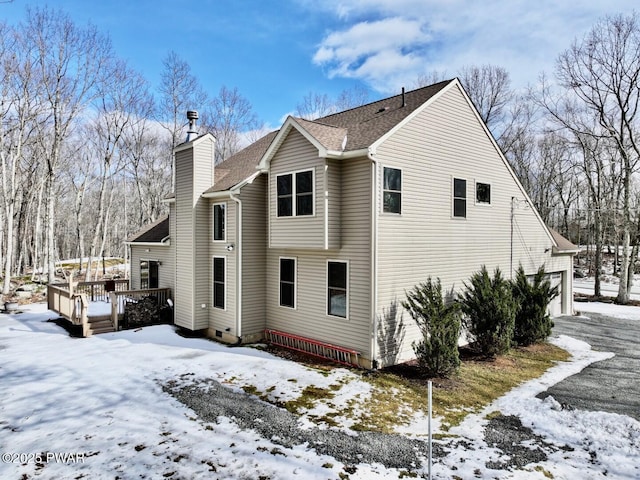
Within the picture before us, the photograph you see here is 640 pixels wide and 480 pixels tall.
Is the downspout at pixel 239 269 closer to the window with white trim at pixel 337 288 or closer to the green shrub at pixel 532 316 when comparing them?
the window with white trim at pixel 337 288

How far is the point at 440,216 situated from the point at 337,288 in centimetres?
382

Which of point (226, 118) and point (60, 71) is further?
point (226, 118)

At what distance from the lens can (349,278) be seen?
943 centimetres

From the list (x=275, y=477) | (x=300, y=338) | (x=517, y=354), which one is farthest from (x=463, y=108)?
(x=275, y=477)

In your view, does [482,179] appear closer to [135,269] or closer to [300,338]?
A: [300,338]

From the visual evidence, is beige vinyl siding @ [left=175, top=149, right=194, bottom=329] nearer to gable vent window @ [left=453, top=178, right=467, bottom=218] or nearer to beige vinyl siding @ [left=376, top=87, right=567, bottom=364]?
beige vinyl siding @ [left=376, top=87, right=567, bottom=364]

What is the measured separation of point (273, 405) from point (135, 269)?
475 inches

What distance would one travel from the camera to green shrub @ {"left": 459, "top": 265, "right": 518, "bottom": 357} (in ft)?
32.8

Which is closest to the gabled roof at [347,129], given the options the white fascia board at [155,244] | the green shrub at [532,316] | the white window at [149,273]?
the white fascia board at [155,244]

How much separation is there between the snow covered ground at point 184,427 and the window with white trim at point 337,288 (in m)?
1.56

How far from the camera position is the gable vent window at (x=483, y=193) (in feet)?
40.0

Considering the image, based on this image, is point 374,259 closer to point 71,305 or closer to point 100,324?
point 100,324

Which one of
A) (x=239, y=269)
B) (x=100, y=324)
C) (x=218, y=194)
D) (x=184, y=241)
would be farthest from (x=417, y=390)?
(x=100, y=324)

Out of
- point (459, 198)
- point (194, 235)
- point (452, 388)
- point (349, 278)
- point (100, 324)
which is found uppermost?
point (459, 198)
